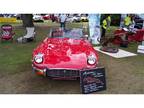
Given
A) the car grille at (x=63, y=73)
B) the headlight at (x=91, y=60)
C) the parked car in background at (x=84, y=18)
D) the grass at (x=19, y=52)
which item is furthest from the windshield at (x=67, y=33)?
the car grille at (x=63, y=73)

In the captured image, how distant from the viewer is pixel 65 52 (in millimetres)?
6480

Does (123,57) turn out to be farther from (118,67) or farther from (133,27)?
(133,27)

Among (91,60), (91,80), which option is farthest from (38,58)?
(91,80)

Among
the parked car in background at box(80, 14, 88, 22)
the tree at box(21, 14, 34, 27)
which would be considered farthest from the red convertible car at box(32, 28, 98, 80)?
the tree at box(21, 14, 34, 27)

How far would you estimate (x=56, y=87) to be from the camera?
20.9 feet

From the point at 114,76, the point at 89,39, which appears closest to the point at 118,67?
the point at 114,76

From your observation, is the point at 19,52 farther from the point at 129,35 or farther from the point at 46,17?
the point at 129,35

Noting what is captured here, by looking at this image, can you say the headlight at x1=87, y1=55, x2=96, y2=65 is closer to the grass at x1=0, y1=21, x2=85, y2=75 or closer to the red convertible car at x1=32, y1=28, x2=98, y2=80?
the red convertible car at x1=32, y1=28, x2=98, y2=80

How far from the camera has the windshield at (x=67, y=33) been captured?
694 centimetres

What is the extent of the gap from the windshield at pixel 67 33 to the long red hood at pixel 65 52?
0.08 m
